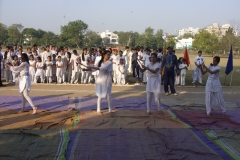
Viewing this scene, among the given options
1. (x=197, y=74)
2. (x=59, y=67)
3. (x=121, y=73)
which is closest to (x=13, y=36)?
(x=59, y=67)

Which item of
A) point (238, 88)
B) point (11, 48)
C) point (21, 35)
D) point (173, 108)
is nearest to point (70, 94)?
point (173, 108)

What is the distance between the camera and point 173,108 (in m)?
8.77

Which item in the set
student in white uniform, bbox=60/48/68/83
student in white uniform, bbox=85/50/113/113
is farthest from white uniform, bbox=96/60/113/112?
student in white uniform, bbox=60/48/68/83

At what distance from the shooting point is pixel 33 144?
5289mm

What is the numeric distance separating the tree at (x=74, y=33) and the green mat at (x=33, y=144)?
38228 mm

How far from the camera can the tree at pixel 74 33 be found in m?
44.2

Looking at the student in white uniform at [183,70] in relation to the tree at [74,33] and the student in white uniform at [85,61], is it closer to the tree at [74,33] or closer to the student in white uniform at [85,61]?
the student in white uniform at [85,61]

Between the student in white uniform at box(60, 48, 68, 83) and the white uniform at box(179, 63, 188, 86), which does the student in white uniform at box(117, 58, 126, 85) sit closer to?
the student in white uniform at box(60, 48, 68, 83)

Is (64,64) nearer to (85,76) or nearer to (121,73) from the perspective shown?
(85,76)

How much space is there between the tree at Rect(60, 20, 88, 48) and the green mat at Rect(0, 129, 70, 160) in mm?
38228

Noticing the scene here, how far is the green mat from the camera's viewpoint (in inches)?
186

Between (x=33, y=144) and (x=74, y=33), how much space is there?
4103cm

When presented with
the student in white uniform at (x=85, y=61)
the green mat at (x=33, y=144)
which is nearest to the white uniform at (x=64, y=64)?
the student in white uniform at (x=85, y=61)

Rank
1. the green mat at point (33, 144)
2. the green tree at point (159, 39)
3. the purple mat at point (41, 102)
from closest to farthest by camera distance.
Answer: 1. the green mat at point (33, 144)
2. the purple mat at point (41, 102)
3. the green tree at point (159, 39)
